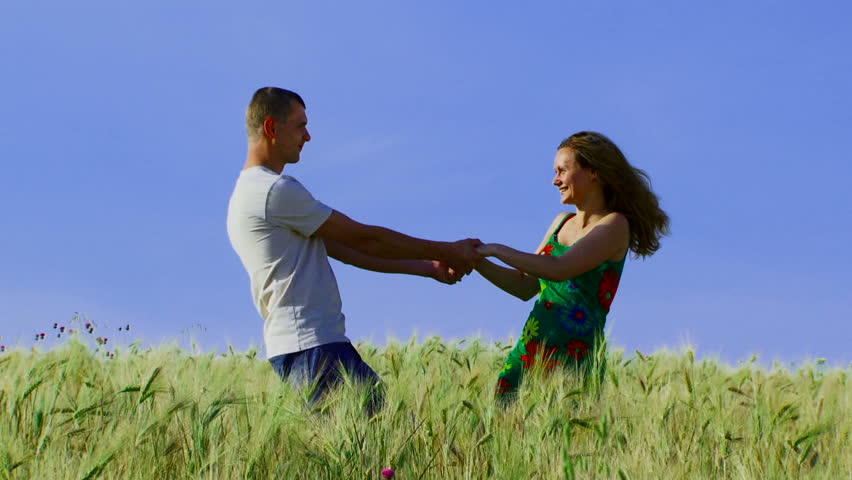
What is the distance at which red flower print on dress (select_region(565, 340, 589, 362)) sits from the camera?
13.6ft

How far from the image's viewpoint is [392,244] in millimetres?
4113

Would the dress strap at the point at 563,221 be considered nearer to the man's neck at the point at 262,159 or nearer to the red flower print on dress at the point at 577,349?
the red flower print on dress at the point at 577,349

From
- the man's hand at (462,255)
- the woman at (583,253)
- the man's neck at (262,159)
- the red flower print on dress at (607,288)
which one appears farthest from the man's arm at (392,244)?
the red flower print on dress at (607,288)

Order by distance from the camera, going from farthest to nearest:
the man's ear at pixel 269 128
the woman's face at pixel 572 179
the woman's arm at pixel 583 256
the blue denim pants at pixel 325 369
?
the woman's face at pixel 572 179, the woman's arm at pixel 583 256, the man's ear at pixel 269 128, the blue denim pants at pixel 325 369

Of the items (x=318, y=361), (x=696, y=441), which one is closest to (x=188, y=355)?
(x=318, y=361)

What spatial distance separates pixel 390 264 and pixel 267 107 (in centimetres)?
114

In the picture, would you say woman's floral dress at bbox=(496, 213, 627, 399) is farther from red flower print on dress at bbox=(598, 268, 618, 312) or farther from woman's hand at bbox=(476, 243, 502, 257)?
woman's hand at bbox=(476, 243, 502, 257)

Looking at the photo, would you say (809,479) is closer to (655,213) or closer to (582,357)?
(582,357)

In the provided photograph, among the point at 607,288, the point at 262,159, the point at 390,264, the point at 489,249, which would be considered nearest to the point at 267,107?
the point at 262,159

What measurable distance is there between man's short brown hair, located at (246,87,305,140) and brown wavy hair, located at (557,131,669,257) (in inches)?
56.3

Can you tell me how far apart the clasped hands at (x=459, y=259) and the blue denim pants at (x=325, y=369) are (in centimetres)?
108

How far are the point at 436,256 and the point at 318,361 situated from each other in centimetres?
112

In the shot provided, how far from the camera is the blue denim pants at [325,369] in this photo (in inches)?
140

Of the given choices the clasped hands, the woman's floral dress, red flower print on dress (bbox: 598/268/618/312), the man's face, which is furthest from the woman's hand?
the man's face
